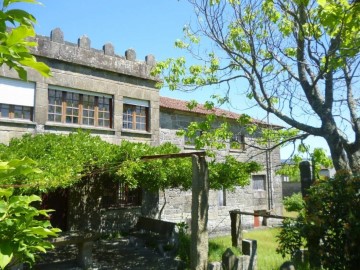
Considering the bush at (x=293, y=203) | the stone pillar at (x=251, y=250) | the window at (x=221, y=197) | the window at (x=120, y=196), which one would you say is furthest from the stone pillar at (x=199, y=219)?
the bush at (x=293, y=203)

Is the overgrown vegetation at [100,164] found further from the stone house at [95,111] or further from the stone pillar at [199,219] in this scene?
the stone pillar at [199,219]

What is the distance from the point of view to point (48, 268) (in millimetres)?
8672

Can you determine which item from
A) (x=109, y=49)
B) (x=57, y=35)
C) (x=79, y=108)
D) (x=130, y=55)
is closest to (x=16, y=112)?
(x=79, y=108)

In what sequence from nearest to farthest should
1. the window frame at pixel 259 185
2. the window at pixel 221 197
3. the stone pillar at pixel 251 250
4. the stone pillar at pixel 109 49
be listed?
the stone pillar at pixel 251 250, the stone pillar at pixel 109 49, the window at pixel 221 197, the window frame at pixel 259 185

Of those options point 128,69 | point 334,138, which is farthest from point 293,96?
point 128,69

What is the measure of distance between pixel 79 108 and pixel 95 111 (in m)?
0.62

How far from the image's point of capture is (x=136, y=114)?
13492 millimetres

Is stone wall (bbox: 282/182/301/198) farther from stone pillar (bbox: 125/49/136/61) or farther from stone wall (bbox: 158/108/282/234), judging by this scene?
stone pillar (bbox: 125/49/136/61)

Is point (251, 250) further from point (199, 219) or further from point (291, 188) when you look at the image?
point (291, 188)

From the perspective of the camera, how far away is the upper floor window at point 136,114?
13211mm

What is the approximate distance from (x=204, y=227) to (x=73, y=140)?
14.1 feet

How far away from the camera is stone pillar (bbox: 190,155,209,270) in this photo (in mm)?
6637

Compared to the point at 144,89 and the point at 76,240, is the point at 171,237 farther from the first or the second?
the point at 144,89

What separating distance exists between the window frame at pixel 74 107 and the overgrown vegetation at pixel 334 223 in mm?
8371
